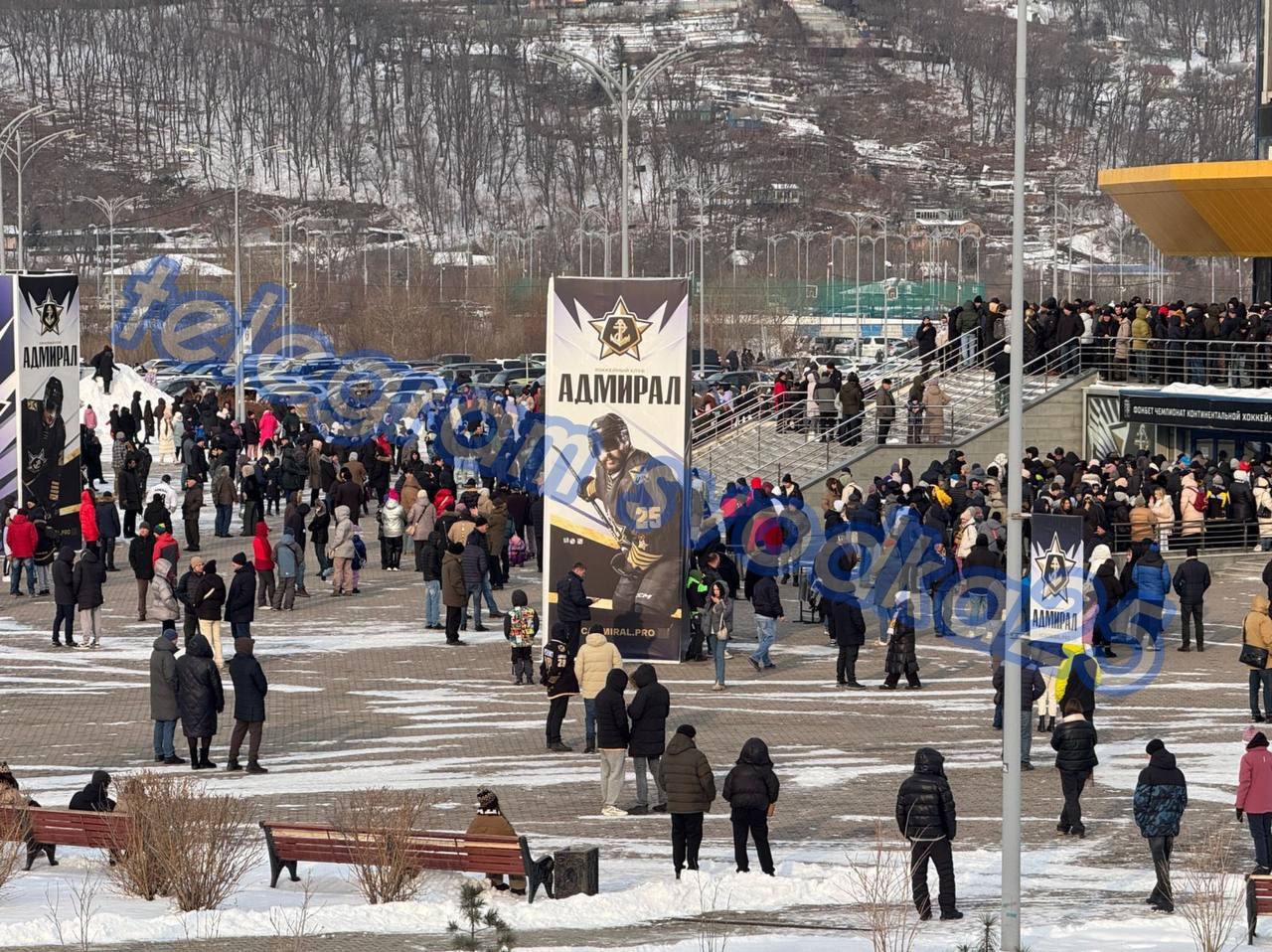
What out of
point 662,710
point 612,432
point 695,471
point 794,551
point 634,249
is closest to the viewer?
point 662,710

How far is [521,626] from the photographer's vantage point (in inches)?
917

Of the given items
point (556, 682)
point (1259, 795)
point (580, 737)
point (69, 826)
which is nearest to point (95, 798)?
point (69, 826)

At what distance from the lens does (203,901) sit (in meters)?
14.1

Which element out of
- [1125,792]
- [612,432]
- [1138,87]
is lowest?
[1125,792]

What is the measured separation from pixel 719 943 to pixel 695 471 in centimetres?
2340

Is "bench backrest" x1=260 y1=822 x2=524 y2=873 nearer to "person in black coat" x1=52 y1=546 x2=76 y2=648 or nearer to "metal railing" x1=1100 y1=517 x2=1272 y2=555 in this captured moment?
"person in black coat" x1=52 y1=546 x2=76 y2=648

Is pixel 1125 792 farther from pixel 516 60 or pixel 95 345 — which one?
pixel 516 60

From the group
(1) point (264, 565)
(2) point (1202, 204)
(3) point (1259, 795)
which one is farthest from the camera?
(2) point (1202, 204)

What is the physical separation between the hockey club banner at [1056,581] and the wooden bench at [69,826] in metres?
8.23

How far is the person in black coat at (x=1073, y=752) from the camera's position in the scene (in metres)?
16.7

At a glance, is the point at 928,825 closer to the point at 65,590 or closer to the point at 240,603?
the point at 240,603

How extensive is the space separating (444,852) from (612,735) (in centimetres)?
314

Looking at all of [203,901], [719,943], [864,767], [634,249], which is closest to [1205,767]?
[864,767]

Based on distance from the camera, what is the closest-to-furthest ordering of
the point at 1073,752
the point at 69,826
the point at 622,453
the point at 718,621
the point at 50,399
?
the point at 69,826 < the point at 1073,752 < the point at 718,621 < the point at 622,453 < the point at 50,399
